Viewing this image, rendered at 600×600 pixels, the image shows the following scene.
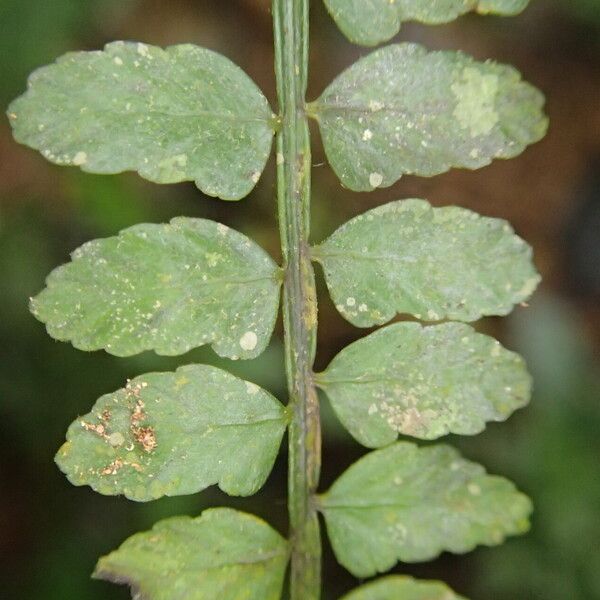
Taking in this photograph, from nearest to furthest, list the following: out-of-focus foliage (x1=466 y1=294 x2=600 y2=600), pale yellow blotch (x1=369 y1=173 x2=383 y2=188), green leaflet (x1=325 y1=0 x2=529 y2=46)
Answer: green leaflet (x1=325 y1=0 x2=529 y2=46), pale yellow blotch (x1=369 y1=173 x2=383 y2=188), out-of-focus foliage (x1=466 y1=294 x2=600 y2=600)

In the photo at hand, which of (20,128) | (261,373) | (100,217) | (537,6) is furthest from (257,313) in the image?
(537,6)

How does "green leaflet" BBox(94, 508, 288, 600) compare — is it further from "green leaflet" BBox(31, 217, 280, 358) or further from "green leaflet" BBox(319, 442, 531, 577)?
"green leaflet" BBox(31, 217, 280, 358)

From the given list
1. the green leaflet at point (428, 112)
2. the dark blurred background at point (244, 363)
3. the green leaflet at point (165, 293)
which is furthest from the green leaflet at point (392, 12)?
the dark blurred background at point (244, 363)

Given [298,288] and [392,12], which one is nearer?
[392,12]

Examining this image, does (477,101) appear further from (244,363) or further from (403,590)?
(244,363)

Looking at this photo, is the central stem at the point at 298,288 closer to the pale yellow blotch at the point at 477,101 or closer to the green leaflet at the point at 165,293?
the green leaflet at the point at 165,293

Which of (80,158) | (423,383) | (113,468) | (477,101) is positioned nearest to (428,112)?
(477,101)

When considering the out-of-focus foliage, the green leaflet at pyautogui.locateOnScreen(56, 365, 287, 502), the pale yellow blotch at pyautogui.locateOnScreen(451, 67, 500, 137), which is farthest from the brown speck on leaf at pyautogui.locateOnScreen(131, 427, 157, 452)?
the out-of-focus foliage

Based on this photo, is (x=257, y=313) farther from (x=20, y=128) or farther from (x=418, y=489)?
(x=20, y=128)
